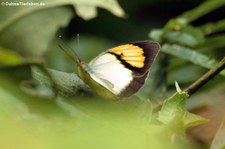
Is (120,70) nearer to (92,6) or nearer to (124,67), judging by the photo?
(124,67)

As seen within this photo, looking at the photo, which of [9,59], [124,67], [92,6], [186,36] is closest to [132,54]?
[124,67]

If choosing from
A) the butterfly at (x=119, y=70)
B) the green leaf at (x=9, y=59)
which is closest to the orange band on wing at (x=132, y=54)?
the butterfly at (x=119, y=70)

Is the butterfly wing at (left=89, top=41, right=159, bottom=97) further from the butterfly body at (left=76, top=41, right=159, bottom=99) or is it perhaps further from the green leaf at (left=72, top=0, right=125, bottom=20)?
the green leaf at (left=72, top=0, right=125, bottom=20)

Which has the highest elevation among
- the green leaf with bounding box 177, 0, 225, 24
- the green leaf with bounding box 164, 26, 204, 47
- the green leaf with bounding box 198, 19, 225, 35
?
the green leaf with bounding box 177, 0, 225, 24

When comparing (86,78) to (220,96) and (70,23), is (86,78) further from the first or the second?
(70,23)

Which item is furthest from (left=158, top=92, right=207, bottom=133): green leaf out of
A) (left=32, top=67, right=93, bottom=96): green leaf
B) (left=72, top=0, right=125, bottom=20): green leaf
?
(left=72, top=0, right=125, bottom=20): green leaf

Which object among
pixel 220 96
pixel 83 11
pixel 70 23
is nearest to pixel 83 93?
pixel 220 96

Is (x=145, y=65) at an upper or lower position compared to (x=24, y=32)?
lower

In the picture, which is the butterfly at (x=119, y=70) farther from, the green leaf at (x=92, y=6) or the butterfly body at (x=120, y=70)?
the green leaf at (x=92, y=6)
